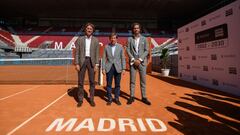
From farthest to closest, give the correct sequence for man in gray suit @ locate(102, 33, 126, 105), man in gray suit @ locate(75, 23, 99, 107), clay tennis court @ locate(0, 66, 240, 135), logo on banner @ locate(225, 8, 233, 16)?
logo on banner @ locate(225, 8, 233, 16), man in gray suit @ locate(102, 33, 126, 105), man in gray suit @ locate(75, 23, 99, 107), clay tennis court @ locate(0, 66, 240, 135)

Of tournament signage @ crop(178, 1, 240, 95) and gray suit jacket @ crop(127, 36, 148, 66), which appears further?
tournament signage @ crop(178, 1, 240, 95)

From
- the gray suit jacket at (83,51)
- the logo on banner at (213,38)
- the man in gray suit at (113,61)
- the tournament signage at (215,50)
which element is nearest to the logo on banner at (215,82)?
the tournament signage at (215,50)

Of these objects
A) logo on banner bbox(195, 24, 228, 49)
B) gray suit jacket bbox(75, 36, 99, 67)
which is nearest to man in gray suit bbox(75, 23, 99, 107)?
gray suit jacket bbox(75, 36, 99, 67)

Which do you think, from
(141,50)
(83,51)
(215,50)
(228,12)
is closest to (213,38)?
(215,50)

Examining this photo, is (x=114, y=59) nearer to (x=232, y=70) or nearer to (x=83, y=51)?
(x=83, y=51)

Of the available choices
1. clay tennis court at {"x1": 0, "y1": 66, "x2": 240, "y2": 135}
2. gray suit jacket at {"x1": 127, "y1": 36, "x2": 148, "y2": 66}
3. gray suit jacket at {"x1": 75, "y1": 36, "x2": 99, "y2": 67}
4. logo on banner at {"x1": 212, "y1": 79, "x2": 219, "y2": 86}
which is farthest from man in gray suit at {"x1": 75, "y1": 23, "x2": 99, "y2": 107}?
logo on banner at {"x1": 212, "y1": 79, "x2": 219, "y2": 86}

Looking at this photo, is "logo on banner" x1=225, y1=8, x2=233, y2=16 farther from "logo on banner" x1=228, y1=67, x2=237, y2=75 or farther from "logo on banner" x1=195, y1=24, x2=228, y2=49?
"logo on banner" x1=228, y1=67, x2=237, y2=75

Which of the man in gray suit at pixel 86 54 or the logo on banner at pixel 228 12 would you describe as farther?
the logo on banner at pixel 228 12

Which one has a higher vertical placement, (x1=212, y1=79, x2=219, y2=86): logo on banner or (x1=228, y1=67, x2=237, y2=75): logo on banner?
(x1=228, y1=67, x2=237, y2=75): logo on banner

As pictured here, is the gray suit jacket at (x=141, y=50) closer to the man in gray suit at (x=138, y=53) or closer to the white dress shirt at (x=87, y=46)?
the man in gray suit at (x=138, y=53)

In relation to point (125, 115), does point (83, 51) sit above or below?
above

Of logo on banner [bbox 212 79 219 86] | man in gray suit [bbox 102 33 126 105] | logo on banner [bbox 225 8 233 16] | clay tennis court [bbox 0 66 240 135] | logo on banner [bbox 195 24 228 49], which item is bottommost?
clay tennis court [bbox 0 66 240 135]

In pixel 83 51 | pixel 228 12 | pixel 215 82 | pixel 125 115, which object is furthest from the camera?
pixel 215 82

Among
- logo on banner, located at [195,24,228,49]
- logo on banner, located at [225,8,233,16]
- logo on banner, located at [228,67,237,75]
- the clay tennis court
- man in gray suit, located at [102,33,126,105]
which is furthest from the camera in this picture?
logo on banner, located at [195,24,228,49]
